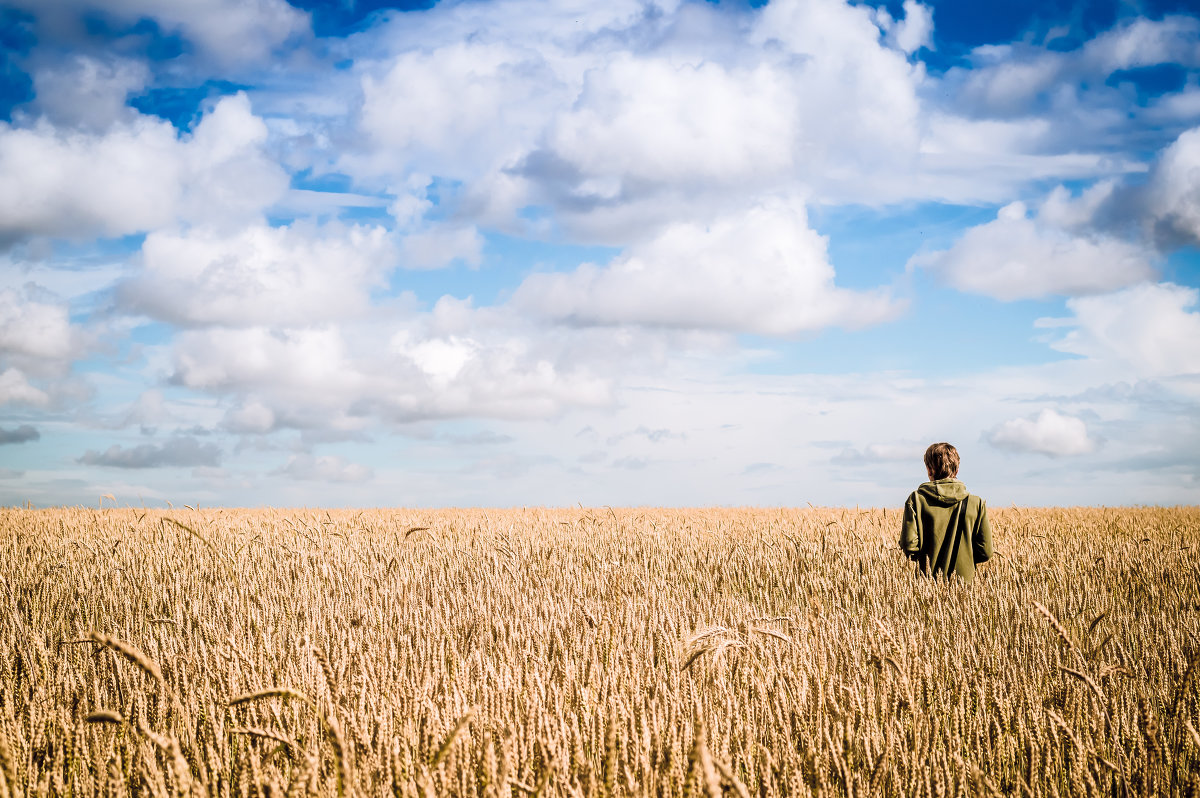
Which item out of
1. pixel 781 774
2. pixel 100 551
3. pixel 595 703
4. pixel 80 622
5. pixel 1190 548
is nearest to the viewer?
pixel 781 774

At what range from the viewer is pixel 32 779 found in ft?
7.61

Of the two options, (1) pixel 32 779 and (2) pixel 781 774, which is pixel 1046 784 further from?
(1) pixel 32 779

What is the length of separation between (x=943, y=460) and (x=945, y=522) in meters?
0.48

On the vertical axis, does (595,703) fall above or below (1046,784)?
above

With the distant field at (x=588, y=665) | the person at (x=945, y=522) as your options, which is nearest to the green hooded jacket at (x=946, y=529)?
the person at (x=945, y=522)

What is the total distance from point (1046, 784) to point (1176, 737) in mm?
893

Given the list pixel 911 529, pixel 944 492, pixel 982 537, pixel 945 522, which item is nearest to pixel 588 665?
pixel 911 529

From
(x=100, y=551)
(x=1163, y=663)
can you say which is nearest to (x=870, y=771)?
(x=1163, y=663)

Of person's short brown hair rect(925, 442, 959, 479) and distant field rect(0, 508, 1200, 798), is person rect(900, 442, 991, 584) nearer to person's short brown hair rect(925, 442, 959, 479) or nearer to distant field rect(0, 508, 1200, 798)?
person's short brown hair rect(925, 442, 959, 479)

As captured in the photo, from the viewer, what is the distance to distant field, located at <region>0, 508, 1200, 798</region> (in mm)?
2137

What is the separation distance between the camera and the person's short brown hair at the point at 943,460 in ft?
18.5

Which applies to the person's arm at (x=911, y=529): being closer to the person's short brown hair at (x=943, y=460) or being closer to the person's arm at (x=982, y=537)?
the person's short brown hair at (x=943, y=460)

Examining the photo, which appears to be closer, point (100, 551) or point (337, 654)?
point (337, 654)

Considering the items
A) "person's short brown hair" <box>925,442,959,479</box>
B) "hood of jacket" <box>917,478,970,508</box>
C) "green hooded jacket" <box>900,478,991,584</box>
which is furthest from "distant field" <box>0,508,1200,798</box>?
"person's short brown hair" <box>925,442,959,479</box>
